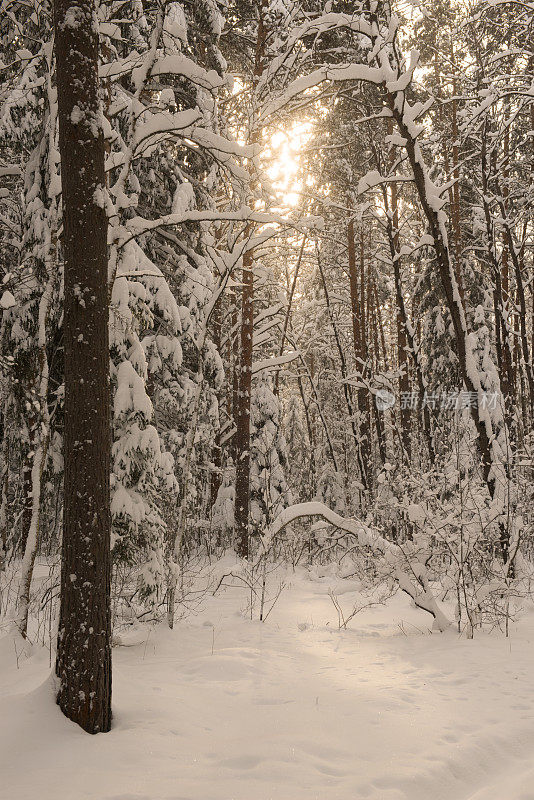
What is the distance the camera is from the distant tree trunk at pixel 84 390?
344 cm

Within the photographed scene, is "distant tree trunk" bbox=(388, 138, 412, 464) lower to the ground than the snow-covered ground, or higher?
higher

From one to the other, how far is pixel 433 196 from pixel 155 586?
5677 millimetres

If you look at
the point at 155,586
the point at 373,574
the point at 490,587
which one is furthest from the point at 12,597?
the point at 490,587

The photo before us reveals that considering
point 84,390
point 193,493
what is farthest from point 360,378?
point 84,390

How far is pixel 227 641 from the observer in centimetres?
605

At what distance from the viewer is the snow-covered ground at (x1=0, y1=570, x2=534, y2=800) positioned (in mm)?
2928

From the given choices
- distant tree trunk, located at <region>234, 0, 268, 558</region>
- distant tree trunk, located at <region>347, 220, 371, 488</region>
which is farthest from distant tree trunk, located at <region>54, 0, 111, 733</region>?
distant tree trunk, located at <region>347, 220, 371, 488</region>

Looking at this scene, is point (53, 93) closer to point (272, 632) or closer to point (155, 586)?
point (155, 586)

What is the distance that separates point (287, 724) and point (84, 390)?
2.51 meters

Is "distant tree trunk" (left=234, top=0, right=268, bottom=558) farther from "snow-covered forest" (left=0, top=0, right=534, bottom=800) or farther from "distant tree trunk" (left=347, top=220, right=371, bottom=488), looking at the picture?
"distant tree trunk" (left=347, top=220, right=371, bottom=488)

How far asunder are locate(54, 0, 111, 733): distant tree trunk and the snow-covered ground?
0.34m

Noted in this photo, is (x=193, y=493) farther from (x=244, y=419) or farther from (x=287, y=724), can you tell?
(x=287, y=724)

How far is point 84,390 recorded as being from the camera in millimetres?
3576

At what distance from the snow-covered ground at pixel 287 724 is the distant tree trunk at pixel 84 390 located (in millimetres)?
335
